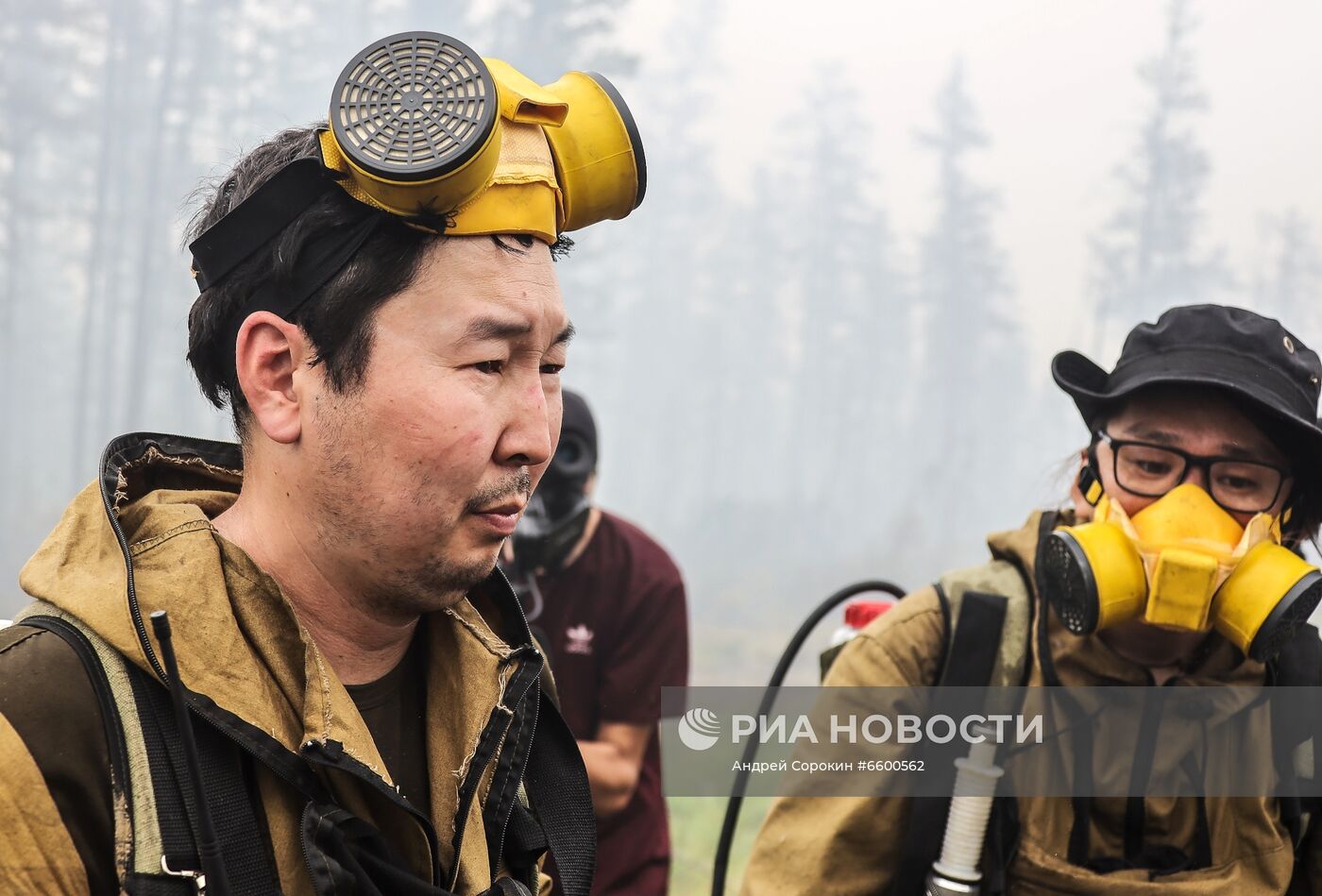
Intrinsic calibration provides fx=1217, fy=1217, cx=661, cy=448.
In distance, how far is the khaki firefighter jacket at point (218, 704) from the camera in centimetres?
152

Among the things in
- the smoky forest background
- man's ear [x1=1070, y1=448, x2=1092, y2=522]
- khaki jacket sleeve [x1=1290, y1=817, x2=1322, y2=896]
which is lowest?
khaki jacket sleeve [x1=1290, y1=817, x2=1322, y2=896]

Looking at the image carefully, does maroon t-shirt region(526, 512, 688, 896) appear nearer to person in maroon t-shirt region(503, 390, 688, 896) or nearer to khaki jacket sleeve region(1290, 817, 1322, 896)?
person in maroon t-shirt region(503, 390, 688, 896)

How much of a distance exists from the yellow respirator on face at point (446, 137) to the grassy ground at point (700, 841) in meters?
6.98

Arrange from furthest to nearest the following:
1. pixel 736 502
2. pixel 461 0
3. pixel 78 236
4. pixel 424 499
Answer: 1. pixel 736 502
2. pixel 78 236
3. pixel 461 0
4. pixel 424 499

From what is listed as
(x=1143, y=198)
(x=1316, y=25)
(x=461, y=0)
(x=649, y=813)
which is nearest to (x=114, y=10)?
(x=461, y=0)

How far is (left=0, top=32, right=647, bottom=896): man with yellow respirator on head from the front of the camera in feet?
5.12

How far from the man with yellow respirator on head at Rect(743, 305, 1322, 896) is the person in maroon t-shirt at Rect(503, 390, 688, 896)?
4.84 ft

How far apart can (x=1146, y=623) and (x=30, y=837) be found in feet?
8.71

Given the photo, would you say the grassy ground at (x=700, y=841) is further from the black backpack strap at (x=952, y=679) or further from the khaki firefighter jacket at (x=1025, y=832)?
the black backpack strap at (x=952, y=679)

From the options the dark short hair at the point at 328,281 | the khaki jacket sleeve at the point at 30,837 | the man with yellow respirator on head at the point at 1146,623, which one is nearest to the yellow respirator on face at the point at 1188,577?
the man with yellow respirator on head at the point at 1146,623

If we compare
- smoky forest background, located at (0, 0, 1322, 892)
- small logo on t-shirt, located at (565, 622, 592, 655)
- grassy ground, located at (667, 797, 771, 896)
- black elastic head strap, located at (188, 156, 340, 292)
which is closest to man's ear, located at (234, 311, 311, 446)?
black elastic head strap, located at (188, 156, 340, 292)

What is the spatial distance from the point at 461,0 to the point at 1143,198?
25.0 metres

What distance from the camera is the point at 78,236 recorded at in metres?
43.5

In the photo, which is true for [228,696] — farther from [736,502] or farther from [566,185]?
[736,502]
